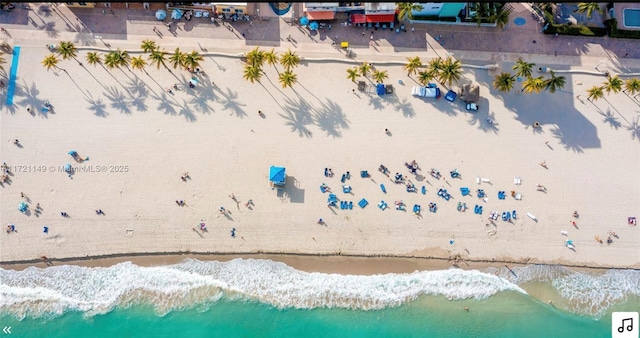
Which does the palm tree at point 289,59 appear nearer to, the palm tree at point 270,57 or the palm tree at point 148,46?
the palm tree at point 270,57

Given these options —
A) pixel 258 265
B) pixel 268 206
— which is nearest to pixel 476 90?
pixel 268 206

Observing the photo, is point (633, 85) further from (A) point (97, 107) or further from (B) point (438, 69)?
(A) point (97, 107)

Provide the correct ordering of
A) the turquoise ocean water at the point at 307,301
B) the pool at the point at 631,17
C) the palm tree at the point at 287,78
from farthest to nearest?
the pool at the point at 631,17 < the turquoise ocean water at the point at 307,301 < the palm tree at the point at 287,78

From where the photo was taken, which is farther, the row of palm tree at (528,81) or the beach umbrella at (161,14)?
the beach umbrella at (161,14)

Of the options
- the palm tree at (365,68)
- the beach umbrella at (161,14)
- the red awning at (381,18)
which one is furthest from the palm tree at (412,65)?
the beach umbrella at (161,14)

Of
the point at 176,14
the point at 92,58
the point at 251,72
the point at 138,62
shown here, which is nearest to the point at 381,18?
the point at 251,72

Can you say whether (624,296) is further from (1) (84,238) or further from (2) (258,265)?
(1) (84,238)
